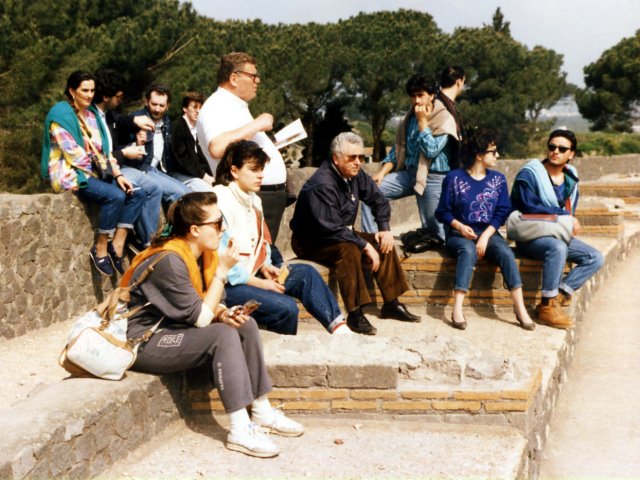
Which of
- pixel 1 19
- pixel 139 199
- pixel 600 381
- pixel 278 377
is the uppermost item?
pixel 1 19

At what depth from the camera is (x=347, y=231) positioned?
6.73 meters

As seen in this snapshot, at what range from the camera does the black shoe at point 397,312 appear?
23.6ft

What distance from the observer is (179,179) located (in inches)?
286

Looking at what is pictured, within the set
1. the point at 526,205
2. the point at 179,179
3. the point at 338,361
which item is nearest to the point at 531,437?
the point at 338,361

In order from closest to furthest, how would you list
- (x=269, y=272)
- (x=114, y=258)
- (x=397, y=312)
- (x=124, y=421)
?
(x=124, y=421), (x=269, y=272), (x=114, y=258), (x=397, y=312)

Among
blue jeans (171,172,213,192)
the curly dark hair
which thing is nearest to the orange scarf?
the curly dark hair

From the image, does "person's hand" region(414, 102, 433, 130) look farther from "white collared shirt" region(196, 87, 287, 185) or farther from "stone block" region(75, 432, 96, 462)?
"stone block" region(75, 432, 96, 462)

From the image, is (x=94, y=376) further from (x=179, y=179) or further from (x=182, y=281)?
(x=179, y=179)

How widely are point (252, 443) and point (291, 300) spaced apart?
1.37 meters

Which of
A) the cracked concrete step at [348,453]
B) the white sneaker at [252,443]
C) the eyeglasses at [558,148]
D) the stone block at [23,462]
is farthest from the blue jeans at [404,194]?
the stone block at [23,462]

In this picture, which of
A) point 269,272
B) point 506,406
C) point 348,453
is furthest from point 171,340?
point 506,406

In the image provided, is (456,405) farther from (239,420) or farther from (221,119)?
(221,119)

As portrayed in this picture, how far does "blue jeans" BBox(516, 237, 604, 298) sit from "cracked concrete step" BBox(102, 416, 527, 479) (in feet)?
9.06

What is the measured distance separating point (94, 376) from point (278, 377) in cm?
100
